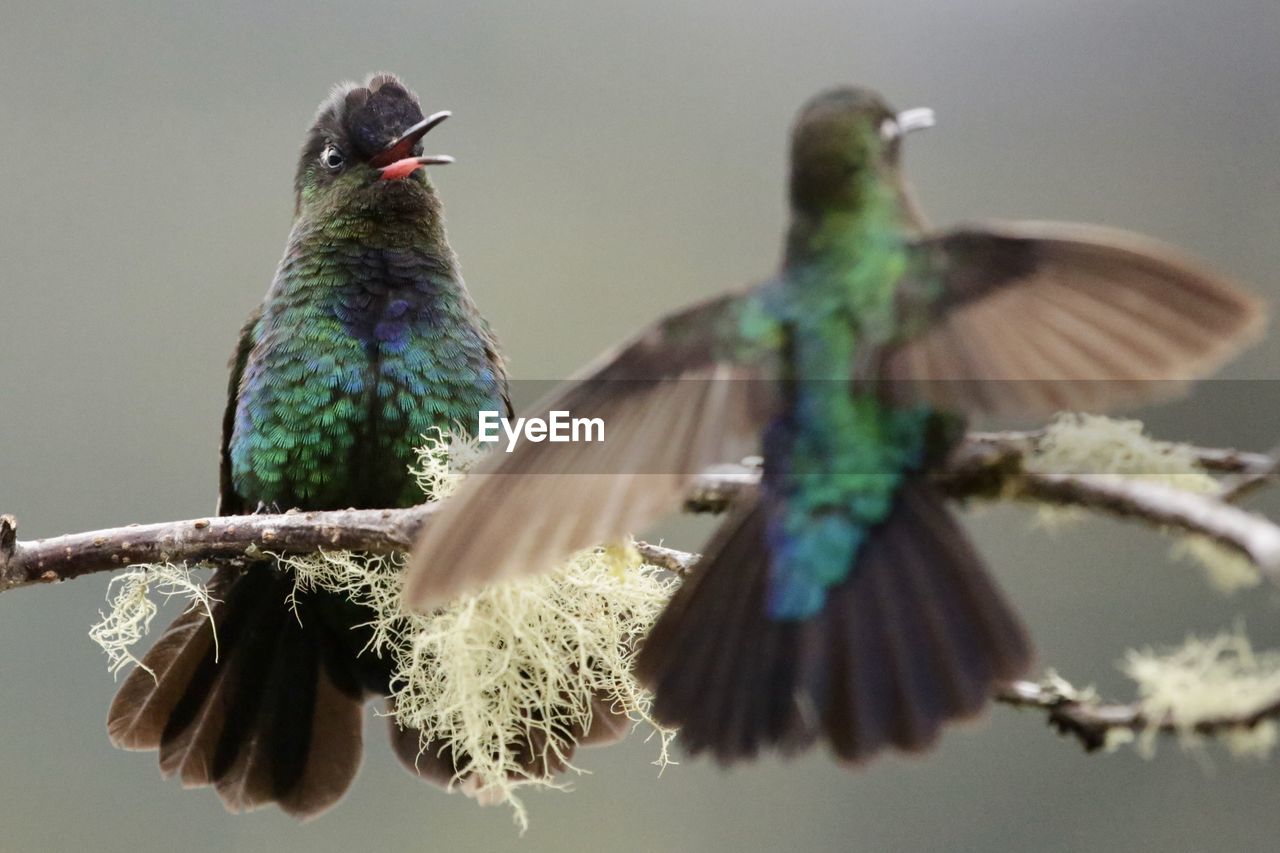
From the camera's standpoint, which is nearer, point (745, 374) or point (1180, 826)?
point (745, 374)

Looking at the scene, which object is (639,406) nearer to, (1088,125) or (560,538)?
(560,538)

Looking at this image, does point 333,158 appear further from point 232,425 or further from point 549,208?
point 549,208

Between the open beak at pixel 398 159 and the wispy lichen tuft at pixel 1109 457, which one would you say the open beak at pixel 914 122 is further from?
the open beak at pixel 398 159

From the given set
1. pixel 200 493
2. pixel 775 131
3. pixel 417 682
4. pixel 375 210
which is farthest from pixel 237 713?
pixel 200 493

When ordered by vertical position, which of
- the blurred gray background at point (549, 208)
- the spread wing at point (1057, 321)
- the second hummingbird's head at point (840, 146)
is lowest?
the blurred gray background at point (549, 208)

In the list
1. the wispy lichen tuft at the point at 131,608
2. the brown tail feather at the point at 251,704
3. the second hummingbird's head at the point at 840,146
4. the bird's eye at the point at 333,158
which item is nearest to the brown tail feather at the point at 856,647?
the second hummingbird's head at the point at 840,146

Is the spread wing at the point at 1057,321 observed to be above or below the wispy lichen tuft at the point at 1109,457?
above

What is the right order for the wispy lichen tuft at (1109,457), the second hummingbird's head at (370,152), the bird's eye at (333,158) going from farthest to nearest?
the bird's eye at (333,158)
the second hummingbird's head at (370,152)
the wispy lichen tuft at (1109,457)
